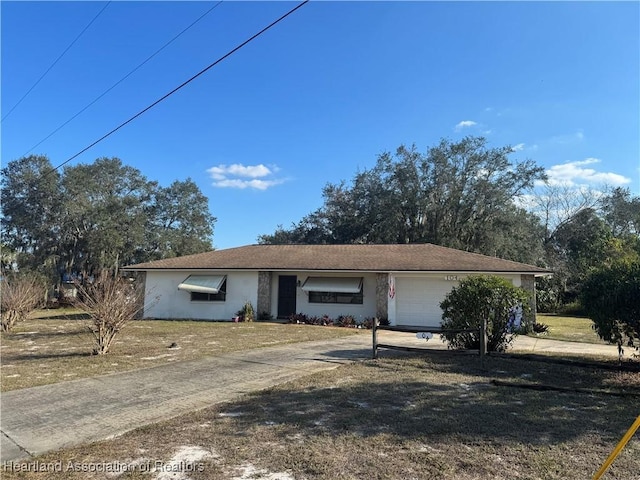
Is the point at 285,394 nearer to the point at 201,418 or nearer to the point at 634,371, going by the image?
the point at 201,418

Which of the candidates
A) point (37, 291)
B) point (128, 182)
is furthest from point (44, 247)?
point (37, 291)

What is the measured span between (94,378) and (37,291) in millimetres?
11895

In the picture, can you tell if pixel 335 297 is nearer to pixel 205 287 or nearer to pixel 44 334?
pixel 205 287

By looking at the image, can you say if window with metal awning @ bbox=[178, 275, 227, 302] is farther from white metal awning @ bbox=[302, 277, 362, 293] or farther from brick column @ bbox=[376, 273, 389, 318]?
brick column @ bbox=[376, 273, 389, 318]

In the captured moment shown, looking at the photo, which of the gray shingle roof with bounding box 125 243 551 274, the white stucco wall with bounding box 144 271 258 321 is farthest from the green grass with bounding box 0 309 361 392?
the gray shingle roof with bounding box 125 243 551 274

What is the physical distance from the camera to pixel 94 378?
759 cm

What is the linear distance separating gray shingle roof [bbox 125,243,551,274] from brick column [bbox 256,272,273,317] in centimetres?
56

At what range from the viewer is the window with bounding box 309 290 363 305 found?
2002 cm

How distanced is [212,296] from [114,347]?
33.0 feet

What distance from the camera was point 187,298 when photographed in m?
21.5

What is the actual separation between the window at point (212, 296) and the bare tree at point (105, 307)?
10.5 m

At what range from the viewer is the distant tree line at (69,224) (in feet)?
116

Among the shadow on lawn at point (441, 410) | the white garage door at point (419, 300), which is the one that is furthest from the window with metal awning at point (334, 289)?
the shadow on lawn at point (441, 410)

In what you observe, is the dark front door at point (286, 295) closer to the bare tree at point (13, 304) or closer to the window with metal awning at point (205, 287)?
the window with metal awning at point (205, 287)
